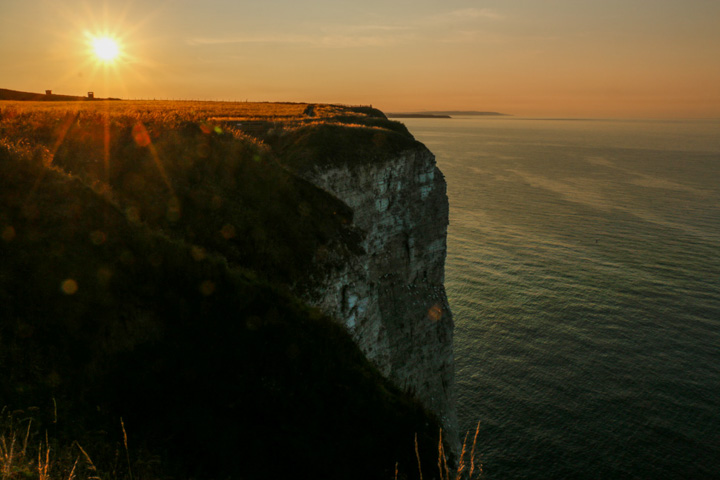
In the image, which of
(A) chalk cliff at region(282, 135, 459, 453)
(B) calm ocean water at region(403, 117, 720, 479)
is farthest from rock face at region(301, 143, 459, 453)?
(B) calm ocean water at region(403, 117, 720, 479)

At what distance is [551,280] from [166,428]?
64624 mm

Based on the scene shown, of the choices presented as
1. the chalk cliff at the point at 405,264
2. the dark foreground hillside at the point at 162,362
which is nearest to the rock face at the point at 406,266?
the chalk cliff at the point at 405,264

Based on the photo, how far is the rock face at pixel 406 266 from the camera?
2827 cm

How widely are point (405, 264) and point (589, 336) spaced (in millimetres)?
32301

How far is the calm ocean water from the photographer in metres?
37.5

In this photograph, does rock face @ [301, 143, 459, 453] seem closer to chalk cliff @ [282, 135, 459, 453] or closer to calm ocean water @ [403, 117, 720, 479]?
chalk cliff @ [282, 135, 459, 453]

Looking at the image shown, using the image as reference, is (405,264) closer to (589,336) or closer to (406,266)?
(406,266)

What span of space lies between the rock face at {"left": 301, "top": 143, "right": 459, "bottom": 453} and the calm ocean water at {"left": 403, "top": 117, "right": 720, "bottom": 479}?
11.1m

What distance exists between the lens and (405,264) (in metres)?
33.5

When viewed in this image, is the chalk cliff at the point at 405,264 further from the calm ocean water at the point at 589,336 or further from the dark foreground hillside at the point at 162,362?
the dark foreground hillside at the point at 162,362

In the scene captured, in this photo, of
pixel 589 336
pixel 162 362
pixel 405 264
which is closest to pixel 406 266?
pixel 405 264

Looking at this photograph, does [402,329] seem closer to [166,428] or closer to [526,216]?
[166,428]

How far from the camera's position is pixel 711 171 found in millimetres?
148375

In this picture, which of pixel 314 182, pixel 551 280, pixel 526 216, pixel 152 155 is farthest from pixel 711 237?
pixel 152 155
